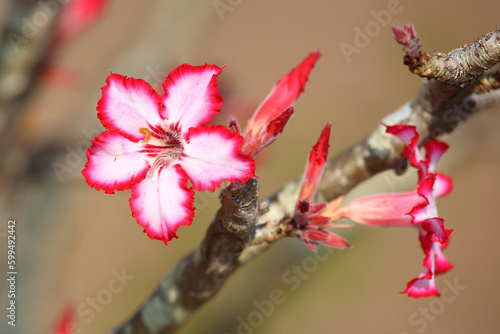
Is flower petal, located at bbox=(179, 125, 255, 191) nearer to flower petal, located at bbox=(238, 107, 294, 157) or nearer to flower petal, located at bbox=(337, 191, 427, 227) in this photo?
flower petal, located at bbox=(238, 107, 294, 157)

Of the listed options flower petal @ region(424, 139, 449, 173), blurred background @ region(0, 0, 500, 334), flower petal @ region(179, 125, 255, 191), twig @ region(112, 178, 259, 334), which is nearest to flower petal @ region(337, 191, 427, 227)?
flower petal @ region(424, 139, 449, 173)

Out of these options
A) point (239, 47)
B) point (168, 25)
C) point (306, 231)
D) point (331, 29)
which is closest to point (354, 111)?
point (331, 29)

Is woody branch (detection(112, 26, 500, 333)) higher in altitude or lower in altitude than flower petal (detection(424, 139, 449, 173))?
higher

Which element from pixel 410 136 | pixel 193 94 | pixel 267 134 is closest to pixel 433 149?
pixel 410 136

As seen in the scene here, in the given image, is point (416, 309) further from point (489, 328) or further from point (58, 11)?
point (58, 11)

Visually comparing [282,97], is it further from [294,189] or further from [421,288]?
[421,288]

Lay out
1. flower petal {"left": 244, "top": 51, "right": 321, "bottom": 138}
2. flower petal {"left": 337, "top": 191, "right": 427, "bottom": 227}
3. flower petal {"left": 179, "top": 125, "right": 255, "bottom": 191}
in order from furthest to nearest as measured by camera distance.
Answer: flower petal {"left": 337, "top": 191, "right": 427, "bottom": 227}, flower petal {"left": 244, "top": 51, "right": 321, "bottom": 138}, flower petal {"left": 179, "top": 125, "right": 255, "bottom": 191}
